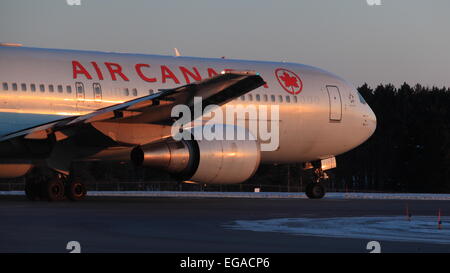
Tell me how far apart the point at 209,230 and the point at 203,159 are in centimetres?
629

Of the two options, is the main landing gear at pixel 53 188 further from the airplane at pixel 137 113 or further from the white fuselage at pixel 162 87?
the white fuselage at pixel 162 87

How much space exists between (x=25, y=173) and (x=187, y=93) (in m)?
6.11

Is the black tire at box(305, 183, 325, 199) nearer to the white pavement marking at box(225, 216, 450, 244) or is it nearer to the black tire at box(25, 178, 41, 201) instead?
the black tire at box(25, 178, 41, 201)

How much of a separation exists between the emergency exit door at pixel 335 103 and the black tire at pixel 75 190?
353 inches

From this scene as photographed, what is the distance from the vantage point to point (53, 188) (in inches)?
952

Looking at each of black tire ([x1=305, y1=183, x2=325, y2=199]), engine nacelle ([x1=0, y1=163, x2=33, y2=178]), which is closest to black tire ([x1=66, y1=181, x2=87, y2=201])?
engine nacelle ([x1=0, y1=163, x2=33, y2=178])

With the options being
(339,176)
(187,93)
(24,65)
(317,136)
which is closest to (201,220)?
(187,93)

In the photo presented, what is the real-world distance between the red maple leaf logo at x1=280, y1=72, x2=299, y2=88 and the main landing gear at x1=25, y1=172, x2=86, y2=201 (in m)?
7.45

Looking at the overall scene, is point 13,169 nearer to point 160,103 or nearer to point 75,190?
point 75,190

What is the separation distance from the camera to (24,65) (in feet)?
78.5

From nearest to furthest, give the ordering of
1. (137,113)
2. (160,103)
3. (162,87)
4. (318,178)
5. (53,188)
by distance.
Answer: (160,103)
(137,113)
(53,188)
(162,87)
(318,178)

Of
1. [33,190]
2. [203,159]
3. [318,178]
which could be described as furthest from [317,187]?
[203,159]

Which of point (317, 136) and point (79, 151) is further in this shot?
point (317, 136)
